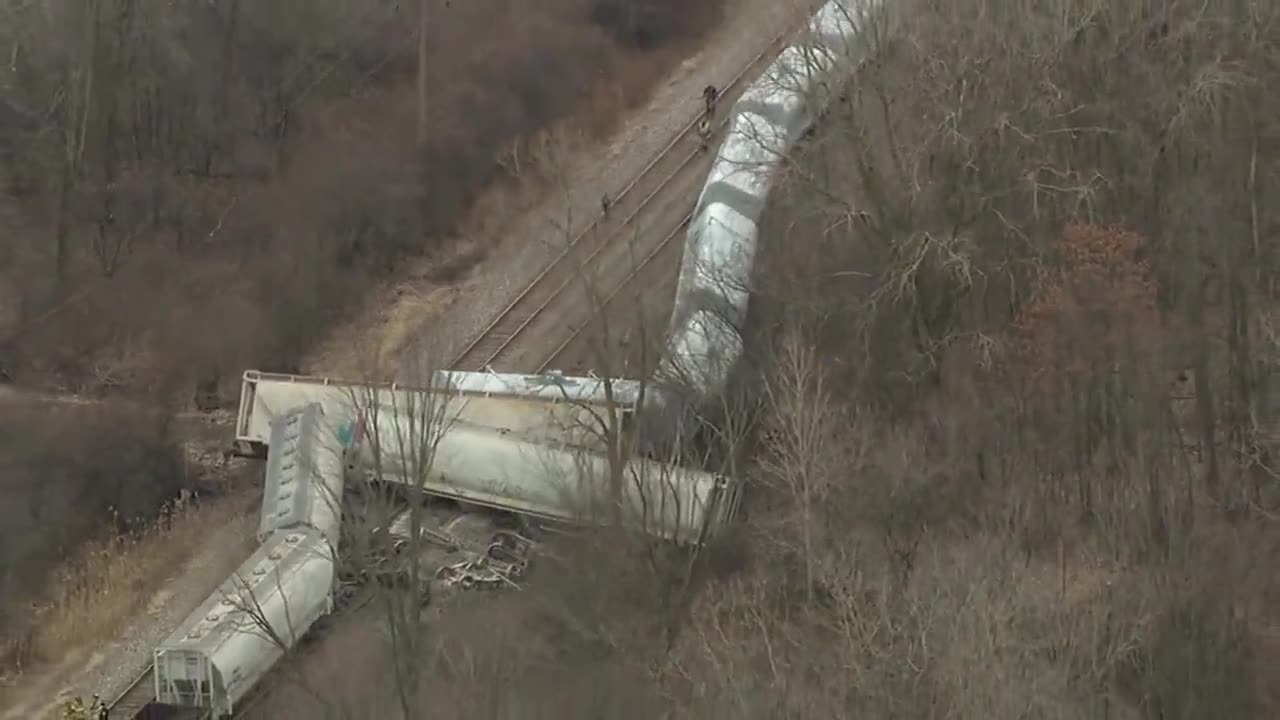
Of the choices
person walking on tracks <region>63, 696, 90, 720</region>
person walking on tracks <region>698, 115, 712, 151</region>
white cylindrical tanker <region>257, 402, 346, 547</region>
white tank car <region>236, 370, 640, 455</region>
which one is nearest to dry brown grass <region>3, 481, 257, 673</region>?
white tank car <region>236, 370, 640, 455</region>

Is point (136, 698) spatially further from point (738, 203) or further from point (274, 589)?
point (738, 203)

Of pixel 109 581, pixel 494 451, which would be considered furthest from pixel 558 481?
pixel 109 581

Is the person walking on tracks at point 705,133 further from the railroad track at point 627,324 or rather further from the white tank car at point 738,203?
the white tank car at point 738,203

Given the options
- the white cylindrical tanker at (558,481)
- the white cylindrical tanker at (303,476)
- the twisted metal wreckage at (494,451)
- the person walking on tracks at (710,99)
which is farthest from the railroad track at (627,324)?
the white cylindrical tanker at (303,476)

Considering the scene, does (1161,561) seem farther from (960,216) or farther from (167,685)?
(167,685)

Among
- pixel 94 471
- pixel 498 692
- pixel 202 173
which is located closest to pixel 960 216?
pixel 498 692

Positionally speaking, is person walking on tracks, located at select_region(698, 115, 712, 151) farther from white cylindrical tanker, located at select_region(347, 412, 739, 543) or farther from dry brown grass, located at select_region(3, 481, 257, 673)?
dry brown grass, located at select_region(3, 481, 257, 673)
